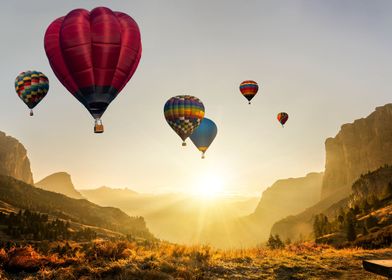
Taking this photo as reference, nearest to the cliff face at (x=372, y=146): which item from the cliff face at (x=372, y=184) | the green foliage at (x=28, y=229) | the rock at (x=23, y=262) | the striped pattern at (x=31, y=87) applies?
the cliff face at (x=372, y=184)

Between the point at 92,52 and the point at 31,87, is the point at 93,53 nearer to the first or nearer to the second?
the point at 92,52

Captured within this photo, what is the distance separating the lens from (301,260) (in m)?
13.9

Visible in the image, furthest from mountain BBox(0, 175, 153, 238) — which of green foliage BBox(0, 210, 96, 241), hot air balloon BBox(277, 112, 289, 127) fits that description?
hot air balloon BBox(277, 112, 289, 127)

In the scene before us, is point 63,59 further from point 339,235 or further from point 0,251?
point 339,235

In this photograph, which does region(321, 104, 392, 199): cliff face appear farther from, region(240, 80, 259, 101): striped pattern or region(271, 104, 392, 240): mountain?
region(240, 80, 259, 101): striped pattern

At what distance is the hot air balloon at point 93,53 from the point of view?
24.7 m

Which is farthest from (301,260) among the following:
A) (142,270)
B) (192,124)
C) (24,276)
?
(192,124)

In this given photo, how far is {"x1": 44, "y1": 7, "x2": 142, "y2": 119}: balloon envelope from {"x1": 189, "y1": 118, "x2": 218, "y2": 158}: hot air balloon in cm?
2493

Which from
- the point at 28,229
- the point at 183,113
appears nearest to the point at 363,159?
the point at 183,113

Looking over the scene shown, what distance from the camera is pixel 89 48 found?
81.3ft

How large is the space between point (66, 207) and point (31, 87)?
327ft

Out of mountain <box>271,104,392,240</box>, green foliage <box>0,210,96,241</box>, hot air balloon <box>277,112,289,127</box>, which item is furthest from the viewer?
mountain <box>271,104,392,240</box>

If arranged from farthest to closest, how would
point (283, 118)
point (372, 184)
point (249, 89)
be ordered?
point (372, 184)
point (283, 118)
point (249, 89)

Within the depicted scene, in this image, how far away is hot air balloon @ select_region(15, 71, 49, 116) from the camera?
4791cm
